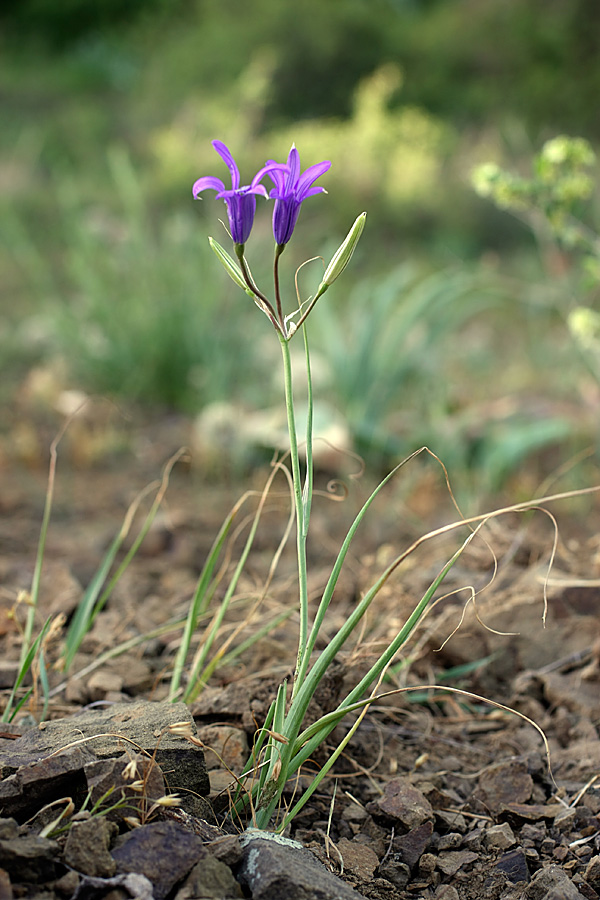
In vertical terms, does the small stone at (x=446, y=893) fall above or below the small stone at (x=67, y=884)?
below

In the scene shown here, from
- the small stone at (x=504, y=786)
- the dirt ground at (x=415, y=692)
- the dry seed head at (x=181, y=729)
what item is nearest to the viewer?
→ the dry seed head at (x=181, y=729)

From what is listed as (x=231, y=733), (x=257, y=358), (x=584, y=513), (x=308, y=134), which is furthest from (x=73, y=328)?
(x=308, y=134)

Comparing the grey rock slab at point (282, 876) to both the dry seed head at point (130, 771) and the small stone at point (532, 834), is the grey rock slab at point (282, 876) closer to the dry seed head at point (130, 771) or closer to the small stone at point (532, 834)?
the dry seed head at point (130, 771)

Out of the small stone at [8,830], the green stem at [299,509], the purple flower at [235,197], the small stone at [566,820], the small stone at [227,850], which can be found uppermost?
the purple flower at [235,197]

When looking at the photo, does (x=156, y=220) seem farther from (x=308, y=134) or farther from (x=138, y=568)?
(x=138, y=568)

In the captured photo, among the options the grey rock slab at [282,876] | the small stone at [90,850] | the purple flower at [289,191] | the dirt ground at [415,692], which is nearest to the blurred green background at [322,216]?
the dirt ground at [415,692]

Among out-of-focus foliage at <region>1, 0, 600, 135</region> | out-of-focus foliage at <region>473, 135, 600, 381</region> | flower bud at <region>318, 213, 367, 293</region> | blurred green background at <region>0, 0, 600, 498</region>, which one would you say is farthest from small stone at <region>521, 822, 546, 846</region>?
out-of-focus foliage at <region>1, 0, 600, 135</region>

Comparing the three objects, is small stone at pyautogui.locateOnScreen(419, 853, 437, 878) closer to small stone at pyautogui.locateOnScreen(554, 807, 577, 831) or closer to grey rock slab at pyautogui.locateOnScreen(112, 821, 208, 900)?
small stone at pyautogui.locateOnScreen(554, 807, 577, 831)

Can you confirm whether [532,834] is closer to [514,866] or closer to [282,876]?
[514,866]
